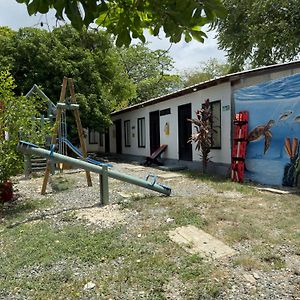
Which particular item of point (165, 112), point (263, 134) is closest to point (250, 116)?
point (263, 134)

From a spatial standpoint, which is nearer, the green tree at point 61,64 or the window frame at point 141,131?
the green tree at point 61,64

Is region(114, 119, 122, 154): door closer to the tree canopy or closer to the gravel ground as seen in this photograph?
the tree canopy

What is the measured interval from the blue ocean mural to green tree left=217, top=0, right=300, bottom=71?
9.99 m

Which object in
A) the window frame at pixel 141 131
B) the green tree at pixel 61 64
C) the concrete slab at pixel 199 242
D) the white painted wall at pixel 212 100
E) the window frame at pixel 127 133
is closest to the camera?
the concrete slab at pixel 199 242

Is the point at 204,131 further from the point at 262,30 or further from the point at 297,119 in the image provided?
the point at 262,30

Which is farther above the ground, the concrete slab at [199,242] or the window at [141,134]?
the window at [141,134]

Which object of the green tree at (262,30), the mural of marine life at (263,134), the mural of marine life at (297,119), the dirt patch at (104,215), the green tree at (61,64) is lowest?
the dirt patch at (104,215)

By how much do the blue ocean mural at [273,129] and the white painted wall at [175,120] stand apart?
70cm

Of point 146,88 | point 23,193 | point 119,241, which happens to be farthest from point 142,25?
point 146,88

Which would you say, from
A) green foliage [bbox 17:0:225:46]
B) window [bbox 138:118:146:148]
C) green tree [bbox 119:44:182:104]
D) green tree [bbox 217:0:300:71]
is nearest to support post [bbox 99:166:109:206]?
green foliage [bbox 17:0:225:46]

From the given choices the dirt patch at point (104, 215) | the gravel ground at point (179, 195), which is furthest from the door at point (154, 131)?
the dirt patch at point (104, 215)

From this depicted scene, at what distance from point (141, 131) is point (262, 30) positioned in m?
8.36

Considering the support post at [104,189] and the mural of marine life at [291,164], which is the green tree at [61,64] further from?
the mural of marine life at [291,164]

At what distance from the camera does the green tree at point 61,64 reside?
14688 mm
